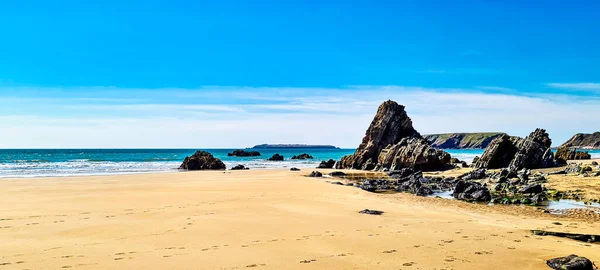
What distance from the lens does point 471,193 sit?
20.5 meters

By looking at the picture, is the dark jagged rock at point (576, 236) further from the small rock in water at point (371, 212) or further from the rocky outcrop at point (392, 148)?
the rocky outcrop at point (392, 148)

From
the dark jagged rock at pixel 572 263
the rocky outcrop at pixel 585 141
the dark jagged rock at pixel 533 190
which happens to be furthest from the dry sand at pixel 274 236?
the rocky outcrop at pixel 585 141

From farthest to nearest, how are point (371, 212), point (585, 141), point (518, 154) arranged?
1. point (585, 141)
2. point (518, 154)
3. point (371, 212)

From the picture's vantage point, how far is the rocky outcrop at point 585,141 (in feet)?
599

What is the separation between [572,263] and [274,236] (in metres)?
6.51

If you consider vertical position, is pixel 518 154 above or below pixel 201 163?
above

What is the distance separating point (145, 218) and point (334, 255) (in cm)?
746

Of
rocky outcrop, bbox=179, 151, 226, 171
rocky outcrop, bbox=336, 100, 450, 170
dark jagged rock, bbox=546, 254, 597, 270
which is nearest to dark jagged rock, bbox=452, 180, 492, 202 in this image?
dark jagged rock, bbox=546, 254, 597, 270

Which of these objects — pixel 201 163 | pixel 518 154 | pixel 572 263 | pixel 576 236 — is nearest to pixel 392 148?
pixel 518 154

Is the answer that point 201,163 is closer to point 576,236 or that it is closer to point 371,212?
point 371,212

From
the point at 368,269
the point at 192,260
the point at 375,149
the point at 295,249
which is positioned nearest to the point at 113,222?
the point at 192,260

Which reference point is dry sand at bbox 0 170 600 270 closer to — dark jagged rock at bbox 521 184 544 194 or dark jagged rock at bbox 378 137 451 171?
dark jagged rock at bbox 521 184 544 194

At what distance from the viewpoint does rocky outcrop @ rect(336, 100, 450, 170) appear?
45.7 m

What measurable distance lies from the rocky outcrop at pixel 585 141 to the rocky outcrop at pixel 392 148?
158874 mm
